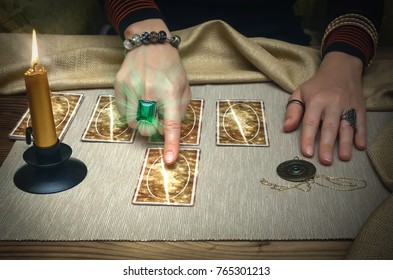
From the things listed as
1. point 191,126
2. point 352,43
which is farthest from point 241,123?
point 352,43

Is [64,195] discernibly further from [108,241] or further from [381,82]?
[381,82]

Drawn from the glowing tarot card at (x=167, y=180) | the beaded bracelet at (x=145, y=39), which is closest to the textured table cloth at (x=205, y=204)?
the glowing tarot card at (x=167, y=180)

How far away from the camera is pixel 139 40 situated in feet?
3.54

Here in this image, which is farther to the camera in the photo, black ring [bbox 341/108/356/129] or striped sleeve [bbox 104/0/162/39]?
striped sleeve [bbox 104/0/162/39]

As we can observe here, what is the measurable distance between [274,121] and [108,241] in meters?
0.43

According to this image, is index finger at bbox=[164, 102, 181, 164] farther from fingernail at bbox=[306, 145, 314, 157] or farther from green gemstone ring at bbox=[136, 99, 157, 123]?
fingernail at bbox=[306, 145, 314, 157]

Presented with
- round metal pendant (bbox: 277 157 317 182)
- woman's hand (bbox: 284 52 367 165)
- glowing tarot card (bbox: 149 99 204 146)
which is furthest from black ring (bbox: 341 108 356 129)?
glowing tarot card (bbox: 149 99 204 146)

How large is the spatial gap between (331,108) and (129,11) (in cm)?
46

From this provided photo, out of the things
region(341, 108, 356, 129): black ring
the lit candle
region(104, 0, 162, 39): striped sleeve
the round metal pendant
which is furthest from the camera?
region(104, 0, 162, 39): striped sleeve

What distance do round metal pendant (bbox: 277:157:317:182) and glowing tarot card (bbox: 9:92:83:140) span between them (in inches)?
16.0

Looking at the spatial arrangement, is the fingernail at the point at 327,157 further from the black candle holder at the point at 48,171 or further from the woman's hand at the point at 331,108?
the black candle holder at the point at 48,171

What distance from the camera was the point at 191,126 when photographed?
1.06 meters

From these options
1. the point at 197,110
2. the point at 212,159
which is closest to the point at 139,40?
the point at 197,110

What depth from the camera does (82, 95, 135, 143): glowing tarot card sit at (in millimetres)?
1021
